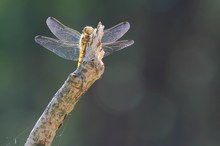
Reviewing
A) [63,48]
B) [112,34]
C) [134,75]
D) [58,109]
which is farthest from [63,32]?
[134,75]

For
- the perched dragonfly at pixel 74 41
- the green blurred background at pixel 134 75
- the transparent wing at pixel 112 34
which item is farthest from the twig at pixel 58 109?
the green blurred background at pixel 134 75

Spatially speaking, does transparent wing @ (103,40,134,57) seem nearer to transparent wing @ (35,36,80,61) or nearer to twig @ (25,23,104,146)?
transparent wing @ (35,36,80,61)

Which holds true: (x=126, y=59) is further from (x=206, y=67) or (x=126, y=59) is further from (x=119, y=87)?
(x=206, y=67)

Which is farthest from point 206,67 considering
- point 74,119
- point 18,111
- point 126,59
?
point 18,111

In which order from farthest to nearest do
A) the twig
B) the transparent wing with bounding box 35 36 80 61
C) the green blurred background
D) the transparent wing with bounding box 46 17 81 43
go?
the green blurred background
the transparent wing with bounding box 46 17 81 43
the transparent wing with bounding box 35 36 80 61
the twig

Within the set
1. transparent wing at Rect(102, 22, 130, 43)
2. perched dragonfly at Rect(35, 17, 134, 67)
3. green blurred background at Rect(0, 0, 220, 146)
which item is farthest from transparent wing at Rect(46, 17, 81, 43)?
green blurred background at Rect(0, 0, 220, 146)

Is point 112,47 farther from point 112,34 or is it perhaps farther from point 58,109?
point 58,109

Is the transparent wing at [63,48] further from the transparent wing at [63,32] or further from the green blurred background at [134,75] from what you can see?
the green blurred background at [134,75]
